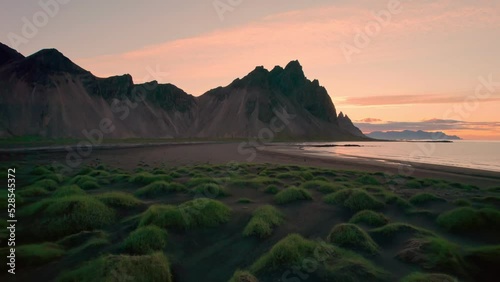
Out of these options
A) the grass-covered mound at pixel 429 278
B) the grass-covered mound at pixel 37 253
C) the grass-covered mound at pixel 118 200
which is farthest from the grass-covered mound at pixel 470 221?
the grass-covered mound at pixel 37 253

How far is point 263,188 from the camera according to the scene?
1717 centimetres

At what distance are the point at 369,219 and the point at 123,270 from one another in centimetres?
852

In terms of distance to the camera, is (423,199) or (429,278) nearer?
(429,278)

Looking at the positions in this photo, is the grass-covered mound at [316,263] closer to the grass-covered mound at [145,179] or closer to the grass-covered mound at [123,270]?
the grass-covered mound at [123,270]

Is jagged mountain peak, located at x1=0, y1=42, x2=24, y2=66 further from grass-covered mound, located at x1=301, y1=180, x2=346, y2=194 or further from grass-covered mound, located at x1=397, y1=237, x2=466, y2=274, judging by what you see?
grass-covered mound, located at x1=397, y1=237, x2=466, y2=274

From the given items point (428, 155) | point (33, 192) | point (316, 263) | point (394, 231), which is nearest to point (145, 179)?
point (33, 192)

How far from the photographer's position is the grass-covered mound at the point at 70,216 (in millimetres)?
10178

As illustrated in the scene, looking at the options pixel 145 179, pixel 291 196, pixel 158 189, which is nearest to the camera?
pixel 291 196

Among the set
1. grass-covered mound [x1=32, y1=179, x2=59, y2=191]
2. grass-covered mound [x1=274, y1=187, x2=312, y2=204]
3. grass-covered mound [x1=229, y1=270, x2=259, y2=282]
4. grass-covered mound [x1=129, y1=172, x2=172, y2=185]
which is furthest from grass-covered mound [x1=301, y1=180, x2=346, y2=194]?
grass-covered mound [x1=32, y1=179, x2=59, y2=191]

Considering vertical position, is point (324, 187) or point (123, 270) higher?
point (324, 187)

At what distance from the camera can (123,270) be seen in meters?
6.67

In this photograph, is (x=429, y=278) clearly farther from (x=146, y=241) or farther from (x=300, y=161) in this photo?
(x=300, y=161)

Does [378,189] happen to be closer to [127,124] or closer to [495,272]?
[495,272]

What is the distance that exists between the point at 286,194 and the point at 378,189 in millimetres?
6380
